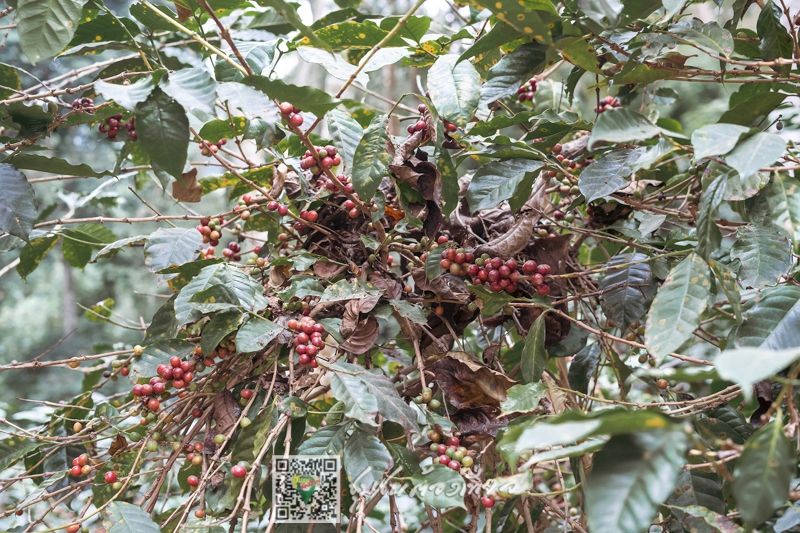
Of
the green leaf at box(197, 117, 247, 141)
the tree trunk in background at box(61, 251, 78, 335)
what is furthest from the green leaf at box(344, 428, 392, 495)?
the tree trunk in background at box(61, 251, 78, 335)

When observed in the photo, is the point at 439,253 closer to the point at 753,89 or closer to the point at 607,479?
the point at 607,479

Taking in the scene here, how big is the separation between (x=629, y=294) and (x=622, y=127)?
1.06ft

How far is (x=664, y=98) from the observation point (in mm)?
1165

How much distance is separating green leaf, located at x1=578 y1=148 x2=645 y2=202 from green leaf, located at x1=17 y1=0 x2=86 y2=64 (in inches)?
25.7

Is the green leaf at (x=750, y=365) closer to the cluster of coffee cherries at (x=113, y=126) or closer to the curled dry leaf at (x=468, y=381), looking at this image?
the curled dry leaf at (x=468, y=381)

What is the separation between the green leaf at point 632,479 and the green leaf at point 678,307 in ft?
0.37

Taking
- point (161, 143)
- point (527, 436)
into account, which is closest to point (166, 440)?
point (161, 143)

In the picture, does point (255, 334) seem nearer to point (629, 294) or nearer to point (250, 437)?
point (250, 437)

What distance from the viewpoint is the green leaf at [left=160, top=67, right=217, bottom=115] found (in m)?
0.57

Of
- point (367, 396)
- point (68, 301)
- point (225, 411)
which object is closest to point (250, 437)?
point (225, 411)

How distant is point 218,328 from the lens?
0.73m

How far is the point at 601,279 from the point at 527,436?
1.74 feet

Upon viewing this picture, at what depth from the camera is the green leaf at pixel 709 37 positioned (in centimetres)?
67

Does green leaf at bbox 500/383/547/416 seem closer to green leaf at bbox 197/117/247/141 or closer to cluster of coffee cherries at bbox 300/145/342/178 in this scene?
cluster of coffee cherries at bbox 300/145/342/178
